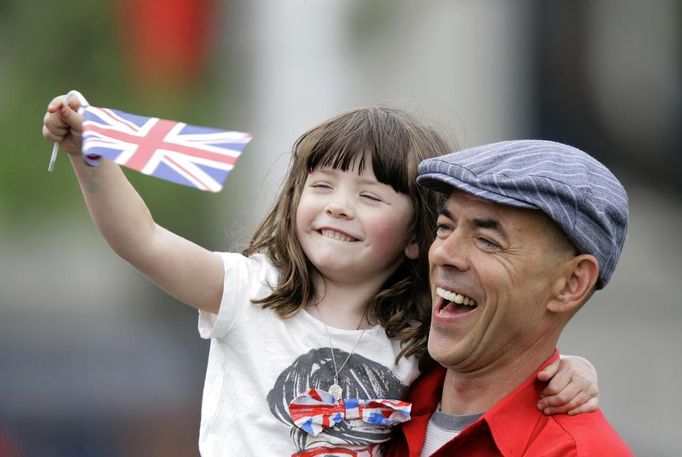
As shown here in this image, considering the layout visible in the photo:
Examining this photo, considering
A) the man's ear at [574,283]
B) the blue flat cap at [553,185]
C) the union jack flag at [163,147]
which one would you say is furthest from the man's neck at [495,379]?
the union jack flag at [163,147]

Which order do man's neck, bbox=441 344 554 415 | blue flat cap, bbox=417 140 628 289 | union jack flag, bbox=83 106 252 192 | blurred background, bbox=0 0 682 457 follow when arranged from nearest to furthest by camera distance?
union jack flag, bbox=83 106 252 192 → blue flat cap, bbox=417 140 628 289 → man's neck, bbox=441 344 554 415 → blurred background, bbox=0 0 682 457

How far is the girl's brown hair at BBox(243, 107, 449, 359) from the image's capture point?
9.98 feet

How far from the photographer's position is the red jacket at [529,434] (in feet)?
8.58

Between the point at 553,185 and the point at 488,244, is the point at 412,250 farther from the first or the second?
the point at 553,185

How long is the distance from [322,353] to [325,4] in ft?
17.0

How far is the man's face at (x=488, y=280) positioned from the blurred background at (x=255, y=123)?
15.3 feet

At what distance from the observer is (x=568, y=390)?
2750mm

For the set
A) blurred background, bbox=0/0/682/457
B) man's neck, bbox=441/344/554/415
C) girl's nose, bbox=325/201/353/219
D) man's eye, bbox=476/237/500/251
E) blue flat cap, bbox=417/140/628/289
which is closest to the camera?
blue flat cap, bbox=417/140/628/289

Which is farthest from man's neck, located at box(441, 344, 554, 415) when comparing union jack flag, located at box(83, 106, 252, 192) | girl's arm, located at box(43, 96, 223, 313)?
union jack flag, located at box(83, 106, 252, 192)

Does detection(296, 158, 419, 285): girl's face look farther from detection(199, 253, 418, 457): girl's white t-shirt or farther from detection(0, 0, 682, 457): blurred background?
detection(0, 0, 682, 457): blurred background

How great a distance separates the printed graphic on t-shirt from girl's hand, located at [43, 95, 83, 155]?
0.84 m

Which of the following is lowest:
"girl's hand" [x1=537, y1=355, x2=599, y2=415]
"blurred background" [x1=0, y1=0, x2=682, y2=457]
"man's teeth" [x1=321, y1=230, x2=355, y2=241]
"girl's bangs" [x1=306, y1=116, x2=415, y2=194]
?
"blurred background" [x1=0, y1=0, x2=682, y2=457]

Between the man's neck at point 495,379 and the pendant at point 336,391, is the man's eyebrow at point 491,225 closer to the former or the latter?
the man's neck at point 495,379

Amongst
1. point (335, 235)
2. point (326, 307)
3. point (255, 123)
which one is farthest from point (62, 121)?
point (255, 123)
